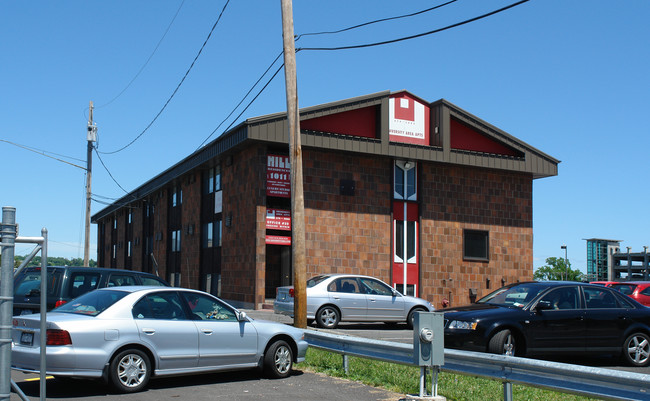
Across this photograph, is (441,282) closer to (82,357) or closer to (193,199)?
(193,199)

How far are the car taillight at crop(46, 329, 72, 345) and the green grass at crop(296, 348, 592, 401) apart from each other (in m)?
4.31

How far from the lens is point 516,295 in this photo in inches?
492

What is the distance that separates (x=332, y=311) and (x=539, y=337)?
25.7 ft

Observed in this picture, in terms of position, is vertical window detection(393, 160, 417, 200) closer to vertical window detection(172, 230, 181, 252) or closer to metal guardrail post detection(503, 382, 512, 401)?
vertical window detection(172, 230, 181, 252)

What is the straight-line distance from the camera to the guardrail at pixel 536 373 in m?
6.77

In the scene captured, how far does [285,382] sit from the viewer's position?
9992mm

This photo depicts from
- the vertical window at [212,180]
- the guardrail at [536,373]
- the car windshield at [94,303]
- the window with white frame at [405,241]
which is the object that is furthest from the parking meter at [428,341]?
the vertical window at [212,180]

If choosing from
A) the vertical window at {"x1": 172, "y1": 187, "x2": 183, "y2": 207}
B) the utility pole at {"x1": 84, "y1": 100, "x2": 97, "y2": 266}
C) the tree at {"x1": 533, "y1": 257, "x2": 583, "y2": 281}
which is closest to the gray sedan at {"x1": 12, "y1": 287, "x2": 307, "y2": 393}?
the utility pole at {"x1": 84, "y1": 100, "x2": 97, "y2": 266}

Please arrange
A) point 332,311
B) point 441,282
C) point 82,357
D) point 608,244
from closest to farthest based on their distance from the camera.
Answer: point 82,357 → point 332,311 → point 441,282 → point 608,244

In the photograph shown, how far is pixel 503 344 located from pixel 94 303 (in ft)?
21.6

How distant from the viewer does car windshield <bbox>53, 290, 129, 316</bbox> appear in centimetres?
895

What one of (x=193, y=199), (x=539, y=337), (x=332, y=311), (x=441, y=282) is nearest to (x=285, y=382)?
(x=539, y=337)

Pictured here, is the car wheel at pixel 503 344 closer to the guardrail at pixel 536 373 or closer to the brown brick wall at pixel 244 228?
the guardrail at pixel 536 373

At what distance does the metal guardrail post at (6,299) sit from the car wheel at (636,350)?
11145 mm
